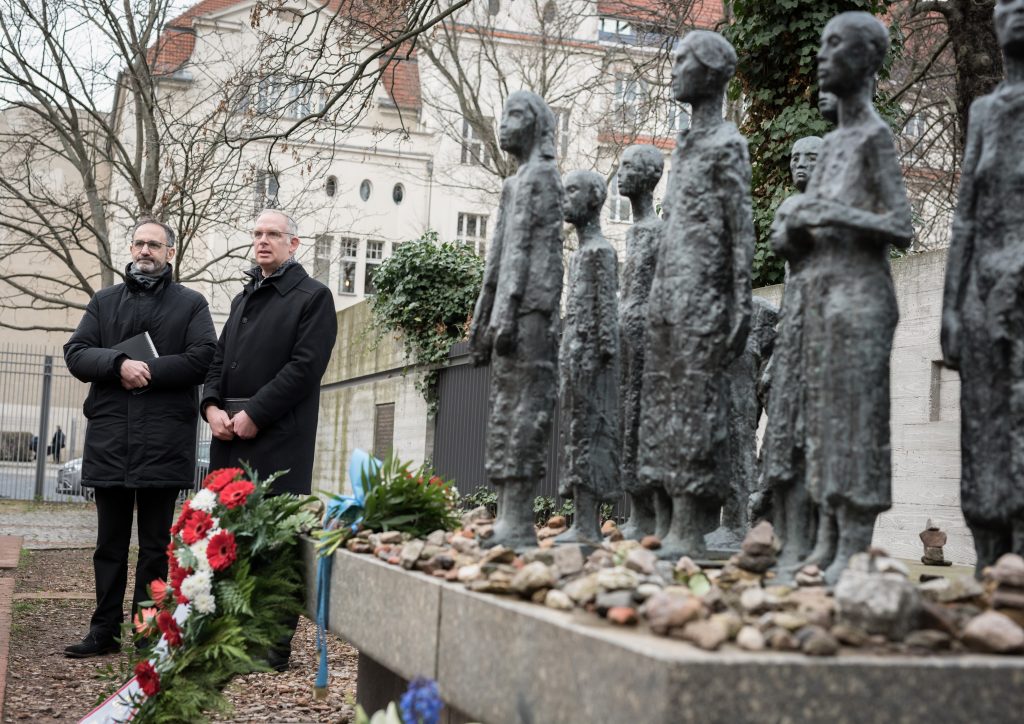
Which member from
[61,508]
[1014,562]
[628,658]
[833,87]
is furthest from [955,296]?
[61,508]

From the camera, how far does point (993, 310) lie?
3836 millimetres

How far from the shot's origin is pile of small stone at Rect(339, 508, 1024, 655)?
288 centimetres

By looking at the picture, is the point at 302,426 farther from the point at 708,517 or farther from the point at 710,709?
the point at 710,709

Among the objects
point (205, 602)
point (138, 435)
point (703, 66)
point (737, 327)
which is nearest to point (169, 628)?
point (205, 602)

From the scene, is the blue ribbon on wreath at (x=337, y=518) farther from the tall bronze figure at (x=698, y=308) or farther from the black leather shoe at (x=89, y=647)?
the black leather shoe at (x=89, y=647)

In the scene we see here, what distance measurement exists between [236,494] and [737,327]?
8.63ft

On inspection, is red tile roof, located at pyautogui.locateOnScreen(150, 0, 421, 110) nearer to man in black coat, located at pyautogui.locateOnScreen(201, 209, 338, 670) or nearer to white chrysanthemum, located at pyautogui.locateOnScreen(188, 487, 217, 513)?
man in black coat, located at pyautogui.locateOnScreen(201, 209, 338, 670)

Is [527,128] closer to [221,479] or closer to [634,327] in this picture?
[634,327]

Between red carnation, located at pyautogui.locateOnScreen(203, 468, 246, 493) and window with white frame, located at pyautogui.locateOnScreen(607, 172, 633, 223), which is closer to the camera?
red carnation, located at pyautogui.locateOnScreen(203, 468, 246, 493)

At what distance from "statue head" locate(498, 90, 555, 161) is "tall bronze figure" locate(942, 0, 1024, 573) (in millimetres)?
1649

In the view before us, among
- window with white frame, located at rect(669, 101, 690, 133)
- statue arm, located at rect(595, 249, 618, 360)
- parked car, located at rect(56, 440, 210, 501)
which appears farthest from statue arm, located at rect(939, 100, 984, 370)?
parked car, located at rect(56, 440, 210, 501)

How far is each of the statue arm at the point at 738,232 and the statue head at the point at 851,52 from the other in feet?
1.78

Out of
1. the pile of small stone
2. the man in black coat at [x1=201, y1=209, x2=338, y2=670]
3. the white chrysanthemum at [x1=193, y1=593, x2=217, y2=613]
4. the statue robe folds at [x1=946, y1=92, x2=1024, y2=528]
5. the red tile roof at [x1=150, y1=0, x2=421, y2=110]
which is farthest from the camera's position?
the red tile roof at [x1=150, y1=0, x2=421, y2=110]

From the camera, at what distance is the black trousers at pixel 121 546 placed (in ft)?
23.8
